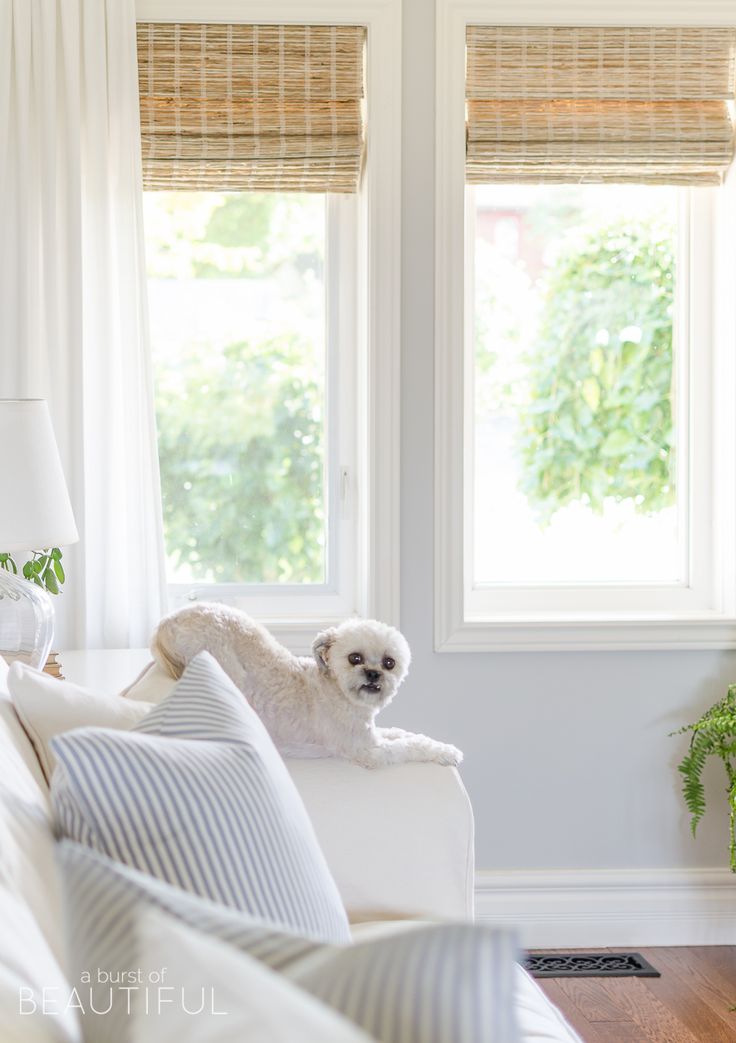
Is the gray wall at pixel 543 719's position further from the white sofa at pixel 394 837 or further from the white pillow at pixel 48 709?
the white pillow at pixel 48 709

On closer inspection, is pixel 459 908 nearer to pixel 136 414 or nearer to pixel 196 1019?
pixel 196 1019

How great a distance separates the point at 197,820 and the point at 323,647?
886 mm

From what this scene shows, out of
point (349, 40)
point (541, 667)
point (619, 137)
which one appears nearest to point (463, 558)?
point (541, 667)

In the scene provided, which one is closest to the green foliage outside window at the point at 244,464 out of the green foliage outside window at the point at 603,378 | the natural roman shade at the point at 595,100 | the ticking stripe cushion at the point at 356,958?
the green foliage outside window at the point at 603,378

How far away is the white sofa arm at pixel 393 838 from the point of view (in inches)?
62.3

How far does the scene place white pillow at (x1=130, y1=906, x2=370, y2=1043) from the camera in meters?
0.51

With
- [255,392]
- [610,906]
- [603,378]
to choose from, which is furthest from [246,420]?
[610,906]

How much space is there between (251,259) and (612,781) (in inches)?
64.8

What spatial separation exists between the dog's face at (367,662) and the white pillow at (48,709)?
0.44 m

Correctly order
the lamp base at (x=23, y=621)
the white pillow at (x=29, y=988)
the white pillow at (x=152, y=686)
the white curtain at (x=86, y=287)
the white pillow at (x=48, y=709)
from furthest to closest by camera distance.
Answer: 1. the white curtain at (x=86, y=287)
2. the lamp base at (x=23, y=621)
3. the white pillow at (x=152, y=686)
4. the white pillow at (x=48, y=709)
5. the white pillow at (x=29, y=988)

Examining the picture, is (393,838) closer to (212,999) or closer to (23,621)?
(23,621)

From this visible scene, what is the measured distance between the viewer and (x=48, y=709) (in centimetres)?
129

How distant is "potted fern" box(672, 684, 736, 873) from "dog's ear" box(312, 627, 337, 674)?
51.1 inches

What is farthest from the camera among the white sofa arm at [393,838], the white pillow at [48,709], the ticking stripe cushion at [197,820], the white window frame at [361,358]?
the white window frame at [361,358]
